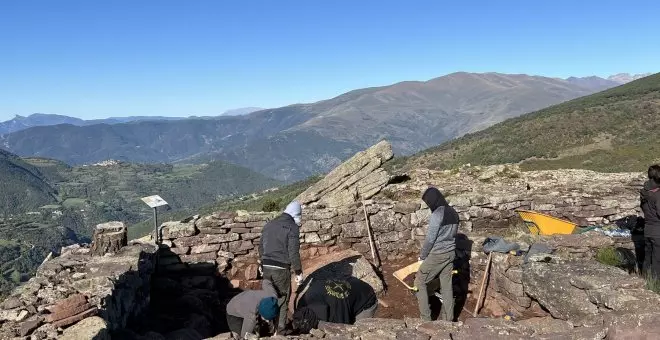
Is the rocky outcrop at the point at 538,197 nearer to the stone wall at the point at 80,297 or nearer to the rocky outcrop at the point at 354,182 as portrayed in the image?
the rocky outcrop at the point at 354,182

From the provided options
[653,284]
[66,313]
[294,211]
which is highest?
[294,211]

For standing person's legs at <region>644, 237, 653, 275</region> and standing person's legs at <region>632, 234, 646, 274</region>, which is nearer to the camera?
standing person's legs at <region>644, 237, 653, 275</region>

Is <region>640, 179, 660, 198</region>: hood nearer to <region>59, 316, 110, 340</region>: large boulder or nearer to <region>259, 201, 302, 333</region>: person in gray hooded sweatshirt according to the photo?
<region>259, 201, 302, 333</region>: person in gray hooded sweatshirt

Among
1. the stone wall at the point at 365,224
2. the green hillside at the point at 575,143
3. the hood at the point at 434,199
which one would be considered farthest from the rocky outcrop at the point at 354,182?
the green hillside at the point at 575,143

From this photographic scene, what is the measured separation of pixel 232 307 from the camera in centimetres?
701

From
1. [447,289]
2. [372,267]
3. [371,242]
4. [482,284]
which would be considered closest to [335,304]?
[447,289]

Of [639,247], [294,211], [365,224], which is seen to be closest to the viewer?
[294,211]

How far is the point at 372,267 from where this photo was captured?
11211 millimetres

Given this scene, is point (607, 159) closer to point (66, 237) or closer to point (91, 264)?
point (91, 264)

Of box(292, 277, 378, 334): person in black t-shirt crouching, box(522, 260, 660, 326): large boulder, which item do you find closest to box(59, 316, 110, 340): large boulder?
box(292, 277, 378, 334): person in black t-shirt crouching

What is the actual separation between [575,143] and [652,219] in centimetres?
5754

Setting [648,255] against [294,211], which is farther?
[294,211]

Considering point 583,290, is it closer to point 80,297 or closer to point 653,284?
point 653,284

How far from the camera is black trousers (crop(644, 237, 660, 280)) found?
7.72 m
